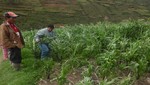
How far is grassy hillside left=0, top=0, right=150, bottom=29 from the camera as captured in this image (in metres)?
52.8

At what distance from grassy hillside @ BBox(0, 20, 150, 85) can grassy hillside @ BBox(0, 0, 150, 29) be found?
34737mm

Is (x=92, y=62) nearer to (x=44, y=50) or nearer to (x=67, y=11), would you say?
(x=44, y=50)

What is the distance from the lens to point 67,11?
203 ft

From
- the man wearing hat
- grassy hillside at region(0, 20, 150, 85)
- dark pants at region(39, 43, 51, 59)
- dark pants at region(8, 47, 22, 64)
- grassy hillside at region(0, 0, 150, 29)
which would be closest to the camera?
grassy hillside at region(0, 20, 150, 85)

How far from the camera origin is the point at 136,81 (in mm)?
8930

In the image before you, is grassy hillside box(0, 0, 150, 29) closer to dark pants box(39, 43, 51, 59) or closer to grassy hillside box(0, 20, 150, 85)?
dark pants box(39, 43, 51, 59)

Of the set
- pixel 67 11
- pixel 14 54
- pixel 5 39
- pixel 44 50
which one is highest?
pixel 5 39

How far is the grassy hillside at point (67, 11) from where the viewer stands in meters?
52.8

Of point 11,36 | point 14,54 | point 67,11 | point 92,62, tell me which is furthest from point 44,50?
point 67,11

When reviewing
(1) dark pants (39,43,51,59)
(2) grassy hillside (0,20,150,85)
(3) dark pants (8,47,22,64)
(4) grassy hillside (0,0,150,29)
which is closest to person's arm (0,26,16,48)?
(3) dark pants (8,47,22,64)

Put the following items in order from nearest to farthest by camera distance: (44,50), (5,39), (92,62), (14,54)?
(92,62) < (5,39) < (14,54) < (44,50)

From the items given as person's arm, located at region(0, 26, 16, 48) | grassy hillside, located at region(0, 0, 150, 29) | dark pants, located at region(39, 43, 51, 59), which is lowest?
grassy hillside, located at region(0, 0, 150, 29)

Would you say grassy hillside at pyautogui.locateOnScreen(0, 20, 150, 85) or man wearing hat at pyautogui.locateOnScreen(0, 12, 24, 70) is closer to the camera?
grassy hillside at pyautogui.locateOnScreen(0, 20, 150, 85)

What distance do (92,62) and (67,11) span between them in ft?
170
